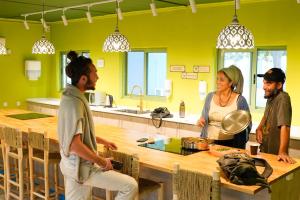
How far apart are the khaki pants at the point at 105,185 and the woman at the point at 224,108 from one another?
1065 mm

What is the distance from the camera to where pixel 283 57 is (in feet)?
16.1

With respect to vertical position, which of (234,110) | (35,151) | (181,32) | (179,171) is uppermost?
(181,32)

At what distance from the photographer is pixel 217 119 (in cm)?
340

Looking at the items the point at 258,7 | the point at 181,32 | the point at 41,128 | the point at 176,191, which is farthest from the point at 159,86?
the point at 176,191

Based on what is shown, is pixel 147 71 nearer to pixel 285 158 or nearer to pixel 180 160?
pixel 180 160

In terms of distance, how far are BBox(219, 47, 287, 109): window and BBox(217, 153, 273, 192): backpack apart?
278 centimetres

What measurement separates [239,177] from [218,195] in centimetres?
17

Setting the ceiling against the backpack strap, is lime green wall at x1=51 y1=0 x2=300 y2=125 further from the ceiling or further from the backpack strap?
the backpack strap

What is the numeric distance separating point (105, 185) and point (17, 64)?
19.5 feet

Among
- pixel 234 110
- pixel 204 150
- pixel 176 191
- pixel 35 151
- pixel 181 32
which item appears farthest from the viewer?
pixel 181 32

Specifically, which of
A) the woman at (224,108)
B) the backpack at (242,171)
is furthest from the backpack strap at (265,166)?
the woman at (224,108)

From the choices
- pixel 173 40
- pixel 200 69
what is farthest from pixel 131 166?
pixel 173 40

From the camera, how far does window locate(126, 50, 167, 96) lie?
6.39 metres

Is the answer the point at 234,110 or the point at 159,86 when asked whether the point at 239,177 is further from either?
the point at 159,86
